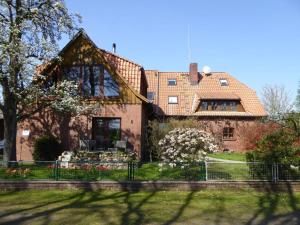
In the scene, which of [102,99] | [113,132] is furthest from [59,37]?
[113,132]

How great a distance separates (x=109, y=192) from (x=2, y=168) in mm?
4226

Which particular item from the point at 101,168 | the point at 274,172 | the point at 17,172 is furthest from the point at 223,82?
the point at 17,172

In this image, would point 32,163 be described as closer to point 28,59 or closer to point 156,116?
point 28,59

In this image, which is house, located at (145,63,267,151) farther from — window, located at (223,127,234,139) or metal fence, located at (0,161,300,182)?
metal fence, located at (0,161,300,182)

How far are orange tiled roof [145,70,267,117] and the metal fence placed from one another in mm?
22048

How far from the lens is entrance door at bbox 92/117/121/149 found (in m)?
23.6

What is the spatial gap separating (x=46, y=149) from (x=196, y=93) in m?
20.6

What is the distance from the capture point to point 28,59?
19.0m

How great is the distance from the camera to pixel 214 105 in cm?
3909

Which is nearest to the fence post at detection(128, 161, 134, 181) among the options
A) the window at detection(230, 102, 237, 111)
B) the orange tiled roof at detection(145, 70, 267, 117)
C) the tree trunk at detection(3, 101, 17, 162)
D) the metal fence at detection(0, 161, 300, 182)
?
the metal fence at detection(0, 161, 300, 182)

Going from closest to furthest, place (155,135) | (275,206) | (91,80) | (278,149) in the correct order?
(275,206) < (278,149) < (91,80) < (155,135)

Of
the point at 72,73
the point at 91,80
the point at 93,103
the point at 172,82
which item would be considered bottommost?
the point at 93,103

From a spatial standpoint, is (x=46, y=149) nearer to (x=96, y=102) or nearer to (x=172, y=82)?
(x=96, y=102)

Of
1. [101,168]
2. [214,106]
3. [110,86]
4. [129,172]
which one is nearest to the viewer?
[129,172]
